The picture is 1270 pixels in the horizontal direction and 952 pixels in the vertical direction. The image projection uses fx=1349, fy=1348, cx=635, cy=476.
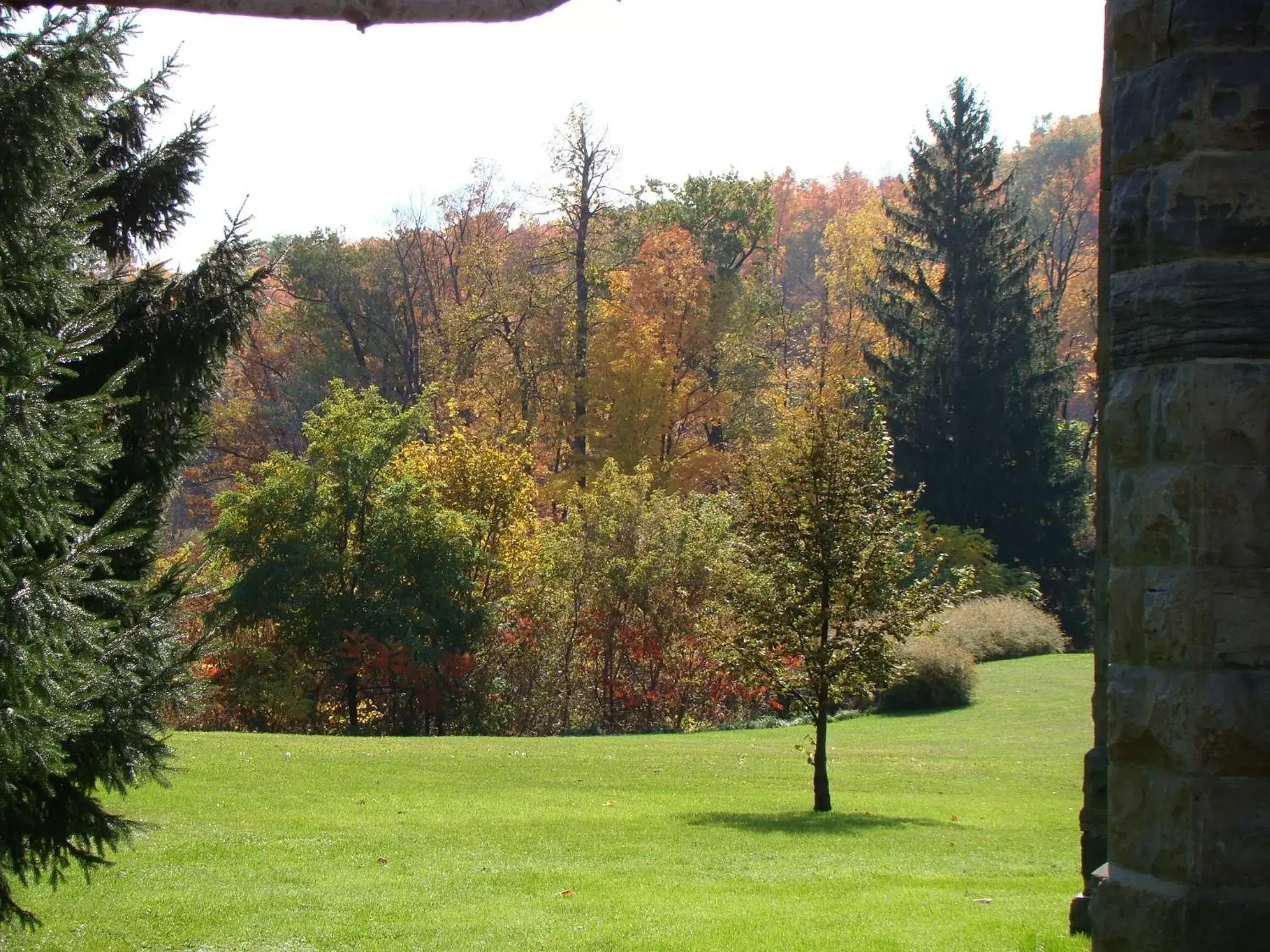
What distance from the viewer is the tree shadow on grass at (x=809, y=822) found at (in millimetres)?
14547

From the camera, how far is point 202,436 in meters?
10.3

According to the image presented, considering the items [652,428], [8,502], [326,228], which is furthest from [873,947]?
[326,228]

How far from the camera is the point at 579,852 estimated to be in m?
12.8

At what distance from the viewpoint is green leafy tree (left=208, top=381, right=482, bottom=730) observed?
90.7 feet

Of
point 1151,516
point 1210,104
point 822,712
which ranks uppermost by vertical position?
point 1210,104

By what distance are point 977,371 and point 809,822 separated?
33.1m

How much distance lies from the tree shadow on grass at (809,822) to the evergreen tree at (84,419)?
23.6ft

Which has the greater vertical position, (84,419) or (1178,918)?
(84,419)

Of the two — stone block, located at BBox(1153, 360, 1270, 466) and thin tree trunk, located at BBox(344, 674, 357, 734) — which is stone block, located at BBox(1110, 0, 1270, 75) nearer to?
stone block, located at BBox(1153, 360, 1270, 466)

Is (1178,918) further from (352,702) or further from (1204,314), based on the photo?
(352,702)

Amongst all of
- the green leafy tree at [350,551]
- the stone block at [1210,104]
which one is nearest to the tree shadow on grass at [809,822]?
the stone block at [1210,104]

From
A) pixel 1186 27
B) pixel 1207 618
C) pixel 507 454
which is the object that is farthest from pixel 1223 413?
pixel 507 454

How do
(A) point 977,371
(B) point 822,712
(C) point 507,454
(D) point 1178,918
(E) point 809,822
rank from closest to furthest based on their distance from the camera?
(D) point 1178,918, (E) point 809,822, (B) point 822,712, (C) point 507,454, (A) point 977,371

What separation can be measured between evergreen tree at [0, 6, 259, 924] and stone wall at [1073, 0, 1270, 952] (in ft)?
14.3
